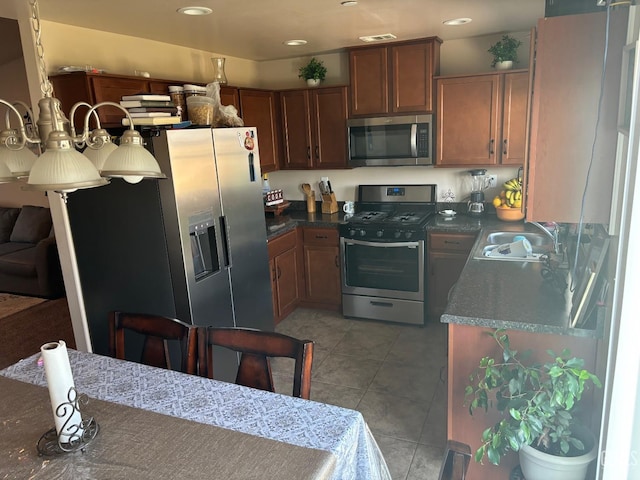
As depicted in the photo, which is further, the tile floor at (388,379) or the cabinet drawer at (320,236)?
the cabinet drawer at (320,236)

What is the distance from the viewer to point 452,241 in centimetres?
374

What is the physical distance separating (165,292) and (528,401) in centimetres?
193

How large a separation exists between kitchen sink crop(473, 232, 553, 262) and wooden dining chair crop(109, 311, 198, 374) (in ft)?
6.03

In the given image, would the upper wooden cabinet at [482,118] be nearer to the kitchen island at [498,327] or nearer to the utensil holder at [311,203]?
the utensil holder at [311,203]

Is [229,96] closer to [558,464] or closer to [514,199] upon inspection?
[514,199]

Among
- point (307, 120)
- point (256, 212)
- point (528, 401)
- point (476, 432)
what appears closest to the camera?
point (528, 401)

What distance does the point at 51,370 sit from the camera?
50.8 inches

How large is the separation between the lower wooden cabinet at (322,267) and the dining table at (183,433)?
250 centimetres

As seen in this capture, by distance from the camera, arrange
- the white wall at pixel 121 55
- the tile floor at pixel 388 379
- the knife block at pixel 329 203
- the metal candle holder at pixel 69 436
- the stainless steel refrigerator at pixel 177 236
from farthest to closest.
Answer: the knife block at pixel 329 203 → the white wall at pixel 121 55 → the stainless steel refrigerator at pixel 177 236 → the tile floor at pixel 388 379 → the metal candle holder at pixel 69 436

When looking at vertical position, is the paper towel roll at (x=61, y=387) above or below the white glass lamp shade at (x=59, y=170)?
below

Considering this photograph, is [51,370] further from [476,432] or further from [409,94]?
[409,94]

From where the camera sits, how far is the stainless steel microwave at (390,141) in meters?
3.89

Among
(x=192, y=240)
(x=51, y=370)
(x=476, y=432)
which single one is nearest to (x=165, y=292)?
(x=192, y=240)

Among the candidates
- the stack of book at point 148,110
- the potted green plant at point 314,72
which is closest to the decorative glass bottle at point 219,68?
the potted green plant at point 314,72
